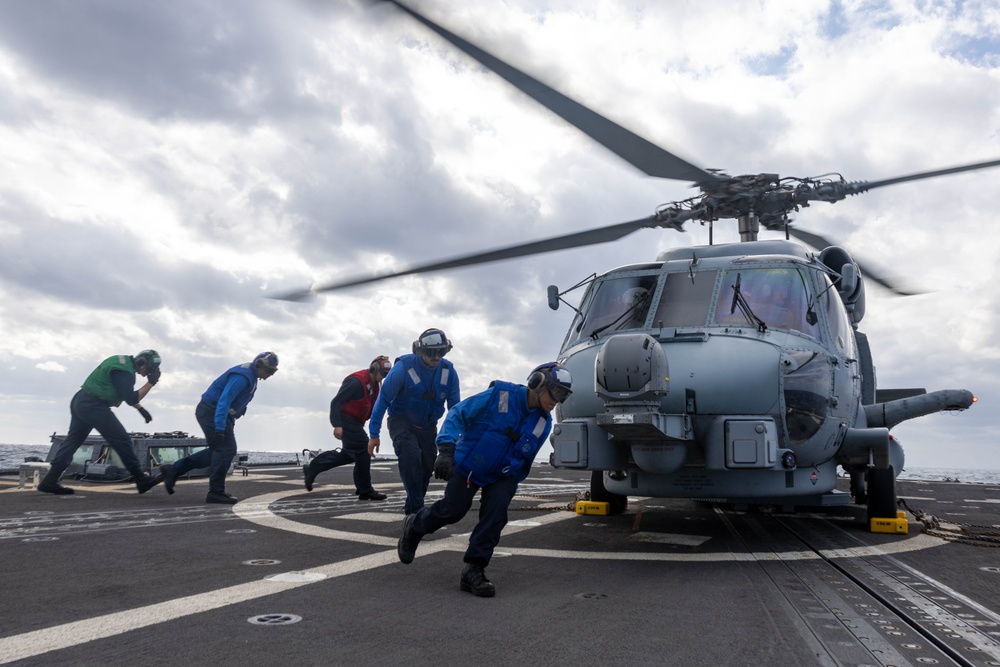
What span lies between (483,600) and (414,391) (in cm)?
341

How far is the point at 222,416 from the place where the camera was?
9.24m

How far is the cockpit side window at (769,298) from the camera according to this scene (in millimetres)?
6934

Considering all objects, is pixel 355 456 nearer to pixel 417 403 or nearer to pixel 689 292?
pixel 417 403

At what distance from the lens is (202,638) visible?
3115mm

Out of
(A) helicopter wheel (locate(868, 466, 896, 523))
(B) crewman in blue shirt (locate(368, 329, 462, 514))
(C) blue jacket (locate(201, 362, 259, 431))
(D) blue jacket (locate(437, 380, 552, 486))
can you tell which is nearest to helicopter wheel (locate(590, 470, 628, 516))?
(B) crewman in blue shirt (locate(368, 329, 462, 514))

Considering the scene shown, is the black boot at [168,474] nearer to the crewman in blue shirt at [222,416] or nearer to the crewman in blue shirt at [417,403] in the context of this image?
the crewman in blue shirt at [222,416]

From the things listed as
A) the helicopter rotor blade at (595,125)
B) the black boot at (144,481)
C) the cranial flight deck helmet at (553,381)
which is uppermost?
the helicopter rotor blade at (595,125)

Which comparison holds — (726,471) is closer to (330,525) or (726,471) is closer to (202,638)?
(330,525)

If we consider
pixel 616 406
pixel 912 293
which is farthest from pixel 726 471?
pixel 912 293

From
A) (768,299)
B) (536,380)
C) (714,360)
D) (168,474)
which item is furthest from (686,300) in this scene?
(168,474)

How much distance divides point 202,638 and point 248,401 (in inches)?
275

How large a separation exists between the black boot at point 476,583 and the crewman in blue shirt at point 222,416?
561 centimetres

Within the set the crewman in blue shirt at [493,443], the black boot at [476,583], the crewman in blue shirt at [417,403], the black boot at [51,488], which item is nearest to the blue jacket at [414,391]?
the crewman in blue shirt at [417,403]

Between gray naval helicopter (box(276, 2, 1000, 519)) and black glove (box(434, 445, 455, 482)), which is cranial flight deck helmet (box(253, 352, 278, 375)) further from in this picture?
black glove (box(434, 445, 455, 482))
